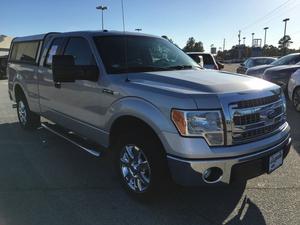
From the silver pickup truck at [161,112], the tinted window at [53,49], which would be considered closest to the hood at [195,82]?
the silver pickup truck at [161,112]

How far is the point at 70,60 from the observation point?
4457mm

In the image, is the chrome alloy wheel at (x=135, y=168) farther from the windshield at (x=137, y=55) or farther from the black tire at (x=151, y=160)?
the windshield at (x=137, y=55)

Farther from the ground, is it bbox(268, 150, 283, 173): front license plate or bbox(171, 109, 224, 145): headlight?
bbox(171, 109, 224, 145): headlight

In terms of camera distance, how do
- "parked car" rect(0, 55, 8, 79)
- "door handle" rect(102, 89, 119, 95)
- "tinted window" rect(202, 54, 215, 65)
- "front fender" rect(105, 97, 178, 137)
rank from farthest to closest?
1. "parked car" rect(0, 55, 8, 79)
2. "tinted window" rect(202, 54, 215, 65)
3. "door handle" rect(102, 89, 119, 95)
4. "front fender" rect(105, 97, 178, 137)

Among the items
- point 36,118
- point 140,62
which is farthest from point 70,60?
point 36,118

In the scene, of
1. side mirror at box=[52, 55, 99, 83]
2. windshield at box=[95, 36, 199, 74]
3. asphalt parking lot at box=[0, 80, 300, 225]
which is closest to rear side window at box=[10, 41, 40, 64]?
asphalt parking lot at box=[0, 80, 300, 225]

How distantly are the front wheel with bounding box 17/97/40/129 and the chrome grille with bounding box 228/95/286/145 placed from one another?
514 centimetres

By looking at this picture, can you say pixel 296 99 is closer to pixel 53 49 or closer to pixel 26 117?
pixel 53 49

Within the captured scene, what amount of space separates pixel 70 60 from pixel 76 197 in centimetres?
162

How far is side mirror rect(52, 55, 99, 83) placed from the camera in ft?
14.6

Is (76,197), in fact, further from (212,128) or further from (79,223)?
(212,128)

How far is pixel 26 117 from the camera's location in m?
7.75

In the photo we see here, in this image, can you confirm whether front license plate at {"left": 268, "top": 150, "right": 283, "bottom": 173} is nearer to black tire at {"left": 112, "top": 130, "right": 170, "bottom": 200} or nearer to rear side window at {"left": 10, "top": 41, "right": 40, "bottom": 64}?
black tire at {"left": 112, "top": 130, "right": 170, "bottom": 200}

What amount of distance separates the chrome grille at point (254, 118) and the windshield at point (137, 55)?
154 centimetres
